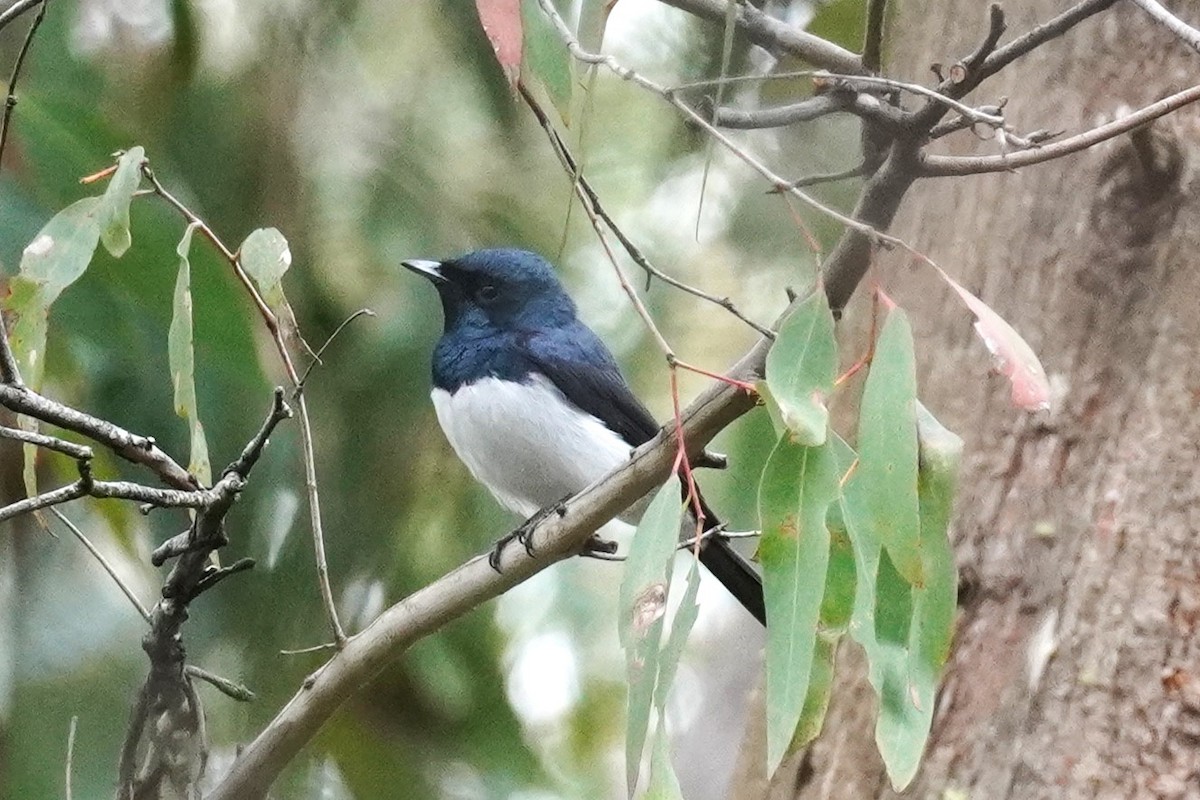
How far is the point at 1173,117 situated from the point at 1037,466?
0.55 m

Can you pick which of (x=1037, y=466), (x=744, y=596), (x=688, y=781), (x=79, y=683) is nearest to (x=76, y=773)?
(x=79, y=683)

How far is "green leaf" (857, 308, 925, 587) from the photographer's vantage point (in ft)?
4.00

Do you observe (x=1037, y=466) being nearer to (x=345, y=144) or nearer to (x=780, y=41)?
(x=780, y=41)

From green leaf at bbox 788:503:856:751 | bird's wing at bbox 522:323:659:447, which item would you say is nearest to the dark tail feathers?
bird's wing at bbox 522:323:659:447

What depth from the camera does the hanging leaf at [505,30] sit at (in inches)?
51.6

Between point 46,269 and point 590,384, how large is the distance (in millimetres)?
1297

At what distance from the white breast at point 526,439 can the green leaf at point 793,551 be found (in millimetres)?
1248

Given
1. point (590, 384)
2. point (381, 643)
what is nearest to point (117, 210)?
point (381, 643)

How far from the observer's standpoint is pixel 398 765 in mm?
2732

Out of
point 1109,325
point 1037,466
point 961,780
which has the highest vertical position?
point 1109,325

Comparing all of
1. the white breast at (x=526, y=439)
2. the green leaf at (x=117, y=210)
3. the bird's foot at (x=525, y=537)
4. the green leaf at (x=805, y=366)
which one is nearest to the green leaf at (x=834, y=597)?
the green leaf at (x=805, y=366)

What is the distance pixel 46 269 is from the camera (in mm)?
1484

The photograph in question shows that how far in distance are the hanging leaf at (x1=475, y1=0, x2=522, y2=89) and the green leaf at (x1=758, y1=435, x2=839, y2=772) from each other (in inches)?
15.7

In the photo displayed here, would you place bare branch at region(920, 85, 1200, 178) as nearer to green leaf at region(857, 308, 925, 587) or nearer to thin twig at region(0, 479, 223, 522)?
green leaf at region(857, 308, 925, 587)
